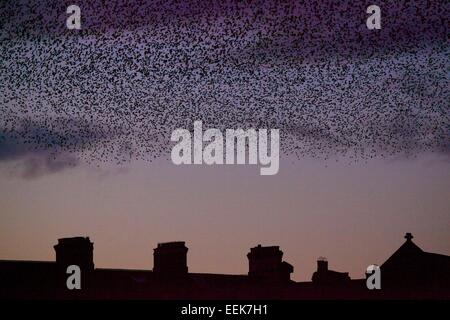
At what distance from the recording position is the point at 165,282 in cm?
2903

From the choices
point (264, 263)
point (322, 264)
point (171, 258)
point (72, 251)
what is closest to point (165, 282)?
point (171, 258)

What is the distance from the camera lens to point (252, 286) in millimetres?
30359

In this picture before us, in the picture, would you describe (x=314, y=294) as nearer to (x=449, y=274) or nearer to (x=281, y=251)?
(x=281, y=251)

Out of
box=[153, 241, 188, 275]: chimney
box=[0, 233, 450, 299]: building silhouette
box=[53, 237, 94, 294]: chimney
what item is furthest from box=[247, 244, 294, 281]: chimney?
box=[53, 237, 94, 294]: chimney

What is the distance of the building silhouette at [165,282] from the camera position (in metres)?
28.0

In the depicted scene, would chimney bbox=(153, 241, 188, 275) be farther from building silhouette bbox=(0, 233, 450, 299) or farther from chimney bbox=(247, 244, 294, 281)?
chimney bbox=(247, 244, 294, 281)

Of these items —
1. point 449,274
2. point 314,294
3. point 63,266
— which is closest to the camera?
point 63,266

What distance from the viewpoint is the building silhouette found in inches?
1104

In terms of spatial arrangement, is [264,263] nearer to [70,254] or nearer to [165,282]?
[165,282]

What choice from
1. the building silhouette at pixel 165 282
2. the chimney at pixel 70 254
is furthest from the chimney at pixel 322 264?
the chimney at pixel 70 254
